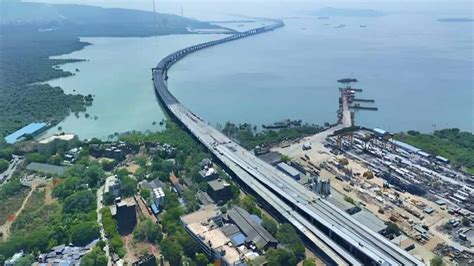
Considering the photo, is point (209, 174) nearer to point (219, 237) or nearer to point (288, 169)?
point (288, 169)

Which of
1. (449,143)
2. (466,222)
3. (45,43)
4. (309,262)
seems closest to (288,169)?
(309,262)

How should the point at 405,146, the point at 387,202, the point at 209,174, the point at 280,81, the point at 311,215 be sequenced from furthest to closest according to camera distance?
1. the point at 280,81
2. the point at 405,146
3. the point at 209,174
4. the point at 387,202
5. the point at 311,215

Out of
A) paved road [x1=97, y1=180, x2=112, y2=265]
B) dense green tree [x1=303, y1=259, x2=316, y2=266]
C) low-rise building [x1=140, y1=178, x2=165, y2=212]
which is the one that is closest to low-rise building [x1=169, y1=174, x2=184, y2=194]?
low-rise building [x1=140, y1=178, x2=165, y2=212]

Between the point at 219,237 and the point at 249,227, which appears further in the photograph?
the point at 249,227

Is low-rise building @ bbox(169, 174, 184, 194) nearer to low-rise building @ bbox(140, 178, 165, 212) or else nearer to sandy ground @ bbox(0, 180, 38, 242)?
low-rise building @ bbox(140, 178, 165, 212)

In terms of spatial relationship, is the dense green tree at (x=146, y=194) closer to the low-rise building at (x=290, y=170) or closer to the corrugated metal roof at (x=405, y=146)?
the low-rise building at (x=290, y=170)

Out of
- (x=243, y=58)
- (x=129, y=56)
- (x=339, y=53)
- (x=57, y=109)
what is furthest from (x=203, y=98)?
(x=339, y=53)

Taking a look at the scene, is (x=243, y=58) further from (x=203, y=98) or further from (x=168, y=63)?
(x=203, y=98)
